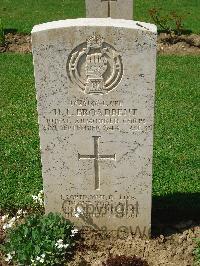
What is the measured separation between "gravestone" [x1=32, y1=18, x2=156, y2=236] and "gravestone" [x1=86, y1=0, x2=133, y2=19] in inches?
245

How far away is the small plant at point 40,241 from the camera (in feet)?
15.0

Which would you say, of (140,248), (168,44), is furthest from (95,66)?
(168,44)

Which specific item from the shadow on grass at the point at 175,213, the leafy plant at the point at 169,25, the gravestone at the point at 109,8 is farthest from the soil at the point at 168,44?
the shadow on grass at the point at 175,213

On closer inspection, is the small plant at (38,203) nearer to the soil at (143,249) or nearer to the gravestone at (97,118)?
the gravestone at (97,118)

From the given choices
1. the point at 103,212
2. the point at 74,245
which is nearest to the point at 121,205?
the point at 103,212

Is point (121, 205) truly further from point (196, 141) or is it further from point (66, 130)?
point (196, 141)

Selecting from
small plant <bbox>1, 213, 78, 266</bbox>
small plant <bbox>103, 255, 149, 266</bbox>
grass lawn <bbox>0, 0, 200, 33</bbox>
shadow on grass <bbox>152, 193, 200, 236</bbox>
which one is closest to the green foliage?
grass lawn <bbox>0, 0, 200, 33</bbox>

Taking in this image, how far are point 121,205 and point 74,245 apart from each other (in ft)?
2.09

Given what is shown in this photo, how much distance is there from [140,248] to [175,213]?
867 mm

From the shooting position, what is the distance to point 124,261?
180 inches

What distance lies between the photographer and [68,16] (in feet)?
50.1

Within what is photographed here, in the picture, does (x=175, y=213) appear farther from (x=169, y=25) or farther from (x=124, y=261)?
(x=169, y=25)

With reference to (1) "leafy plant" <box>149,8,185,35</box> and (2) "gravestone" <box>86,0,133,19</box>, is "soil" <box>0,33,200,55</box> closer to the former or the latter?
(1) "leafy plant" <box>149,8,185,35</box>

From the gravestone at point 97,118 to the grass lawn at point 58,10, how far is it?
947 centimetres
